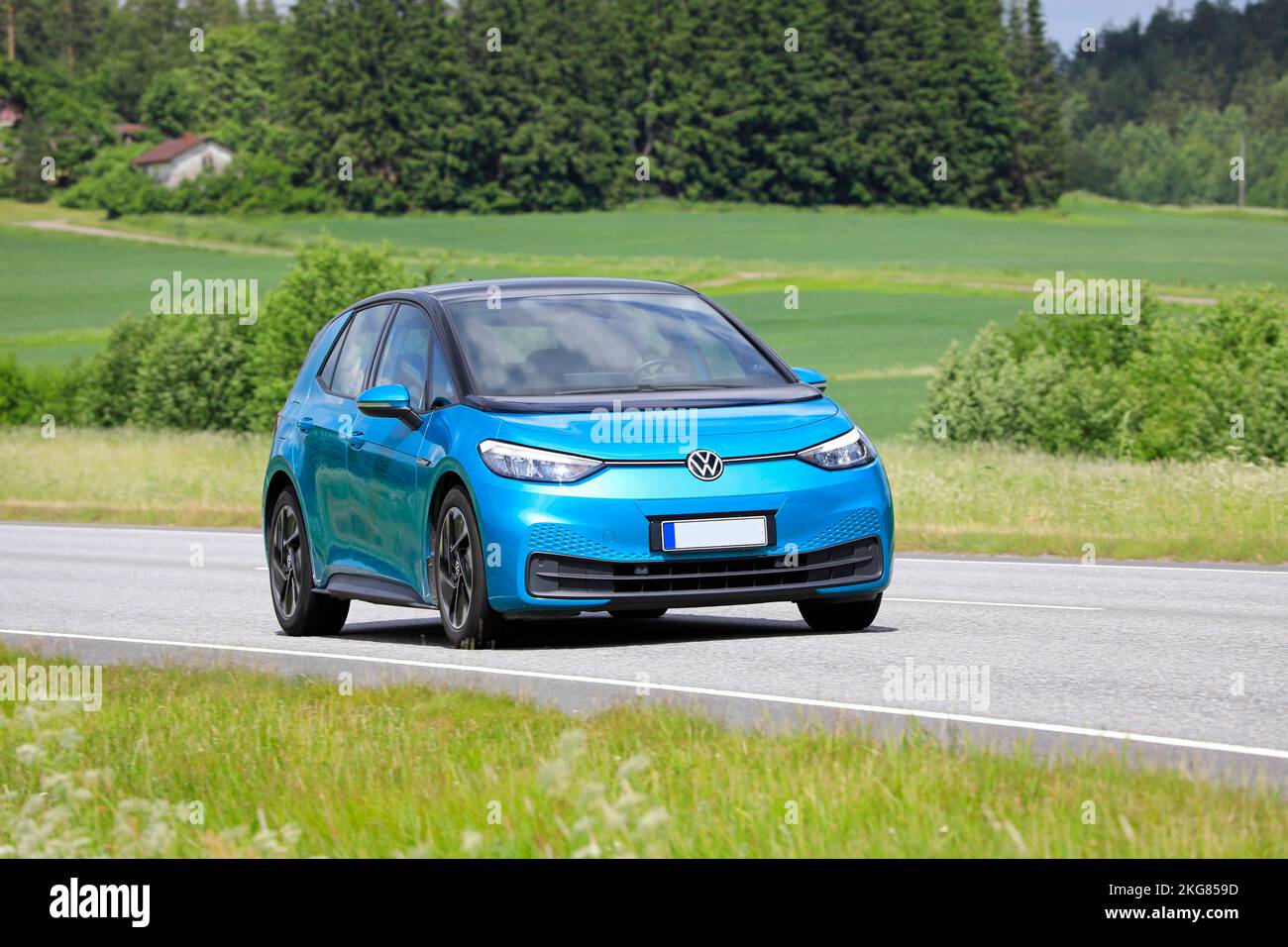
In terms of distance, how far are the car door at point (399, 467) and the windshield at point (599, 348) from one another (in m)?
0.34

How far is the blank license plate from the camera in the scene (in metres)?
9.54

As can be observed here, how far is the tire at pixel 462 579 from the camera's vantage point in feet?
31.9

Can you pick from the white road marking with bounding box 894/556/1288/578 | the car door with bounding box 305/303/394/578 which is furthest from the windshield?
the white road marking with bounding box 894/556/1288/578

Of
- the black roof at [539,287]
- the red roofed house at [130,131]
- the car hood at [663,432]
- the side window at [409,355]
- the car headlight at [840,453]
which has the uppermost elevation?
the red roofed house at [130,131]

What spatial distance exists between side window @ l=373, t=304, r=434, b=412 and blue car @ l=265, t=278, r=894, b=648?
0.6 inches

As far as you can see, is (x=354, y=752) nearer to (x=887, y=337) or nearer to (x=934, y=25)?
(x=887, y=337)

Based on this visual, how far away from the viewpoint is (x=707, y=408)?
9.91m

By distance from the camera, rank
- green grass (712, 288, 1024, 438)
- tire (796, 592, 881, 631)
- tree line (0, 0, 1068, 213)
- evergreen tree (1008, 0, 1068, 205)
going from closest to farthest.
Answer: tire (796, 592, 881, 631) < green grass (712, 288, 1024, 438) < tree line (0, 0, 1068, 213) < evergreen tree (1008, 0, 1068, 205)

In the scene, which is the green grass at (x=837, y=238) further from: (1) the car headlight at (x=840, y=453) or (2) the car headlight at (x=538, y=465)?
(2) the car headlight at (x=538, y=465)

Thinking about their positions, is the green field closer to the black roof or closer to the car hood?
the black roof

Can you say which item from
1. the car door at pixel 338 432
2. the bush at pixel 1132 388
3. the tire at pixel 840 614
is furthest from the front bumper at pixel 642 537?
the bush at pixel 1132 388

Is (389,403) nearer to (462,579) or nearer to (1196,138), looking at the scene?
(462,579)
